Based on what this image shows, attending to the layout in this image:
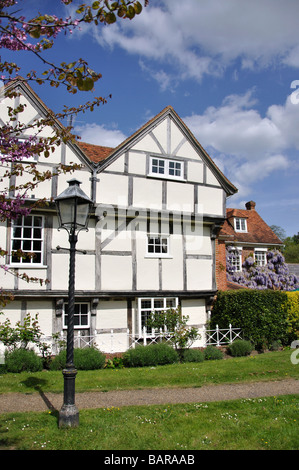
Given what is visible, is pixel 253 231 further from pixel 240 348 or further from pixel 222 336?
pixel 240 348

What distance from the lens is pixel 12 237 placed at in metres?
15.0

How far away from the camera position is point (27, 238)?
15242 mm

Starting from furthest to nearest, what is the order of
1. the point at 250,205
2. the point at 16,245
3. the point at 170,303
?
the point at 250,205 → the point at 170,303 → the point at 16,245

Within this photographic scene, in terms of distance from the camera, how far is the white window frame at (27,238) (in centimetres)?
1505

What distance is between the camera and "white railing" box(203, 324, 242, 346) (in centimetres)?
1748

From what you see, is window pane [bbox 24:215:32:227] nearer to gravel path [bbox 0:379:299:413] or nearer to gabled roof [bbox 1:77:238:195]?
gabled roof [bbox 1:77:238:195]

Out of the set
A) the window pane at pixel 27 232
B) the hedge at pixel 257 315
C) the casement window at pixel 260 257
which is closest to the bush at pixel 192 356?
the hedge at pixel 257 315

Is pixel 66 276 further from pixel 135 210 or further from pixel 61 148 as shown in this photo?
pixel 61 148

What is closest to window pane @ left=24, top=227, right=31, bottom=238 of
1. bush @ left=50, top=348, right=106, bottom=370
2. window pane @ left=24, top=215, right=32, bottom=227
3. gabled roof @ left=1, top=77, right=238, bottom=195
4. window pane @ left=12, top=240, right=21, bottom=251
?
window pane @ left=24, top=215, right=32, bottom=227

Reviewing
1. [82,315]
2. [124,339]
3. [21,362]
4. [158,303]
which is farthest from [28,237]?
[158,303]

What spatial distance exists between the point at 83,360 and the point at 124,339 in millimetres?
3877

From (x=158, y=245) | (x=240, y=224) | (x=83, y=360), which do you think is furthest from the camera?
(x=240, y=224)

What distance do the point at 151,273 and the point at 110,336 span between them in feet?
10.9
